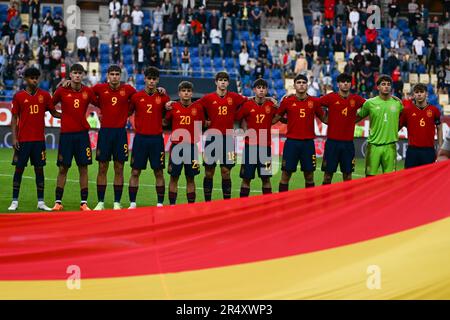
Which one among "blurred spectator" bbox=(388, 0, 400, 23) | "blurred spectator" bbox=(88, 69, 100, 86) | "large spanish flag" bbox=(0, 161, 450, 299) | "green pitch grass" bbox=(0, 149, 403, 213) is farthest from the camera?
"blurred spectator" bbox=(388, 0, 400, 23)

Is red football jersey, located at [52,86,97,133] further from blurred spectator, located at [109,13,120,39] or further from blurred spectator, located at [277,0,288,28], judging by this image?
blurred spectator, located at [277,0,288,28]

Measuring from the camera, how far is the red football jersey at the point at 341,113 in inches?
444

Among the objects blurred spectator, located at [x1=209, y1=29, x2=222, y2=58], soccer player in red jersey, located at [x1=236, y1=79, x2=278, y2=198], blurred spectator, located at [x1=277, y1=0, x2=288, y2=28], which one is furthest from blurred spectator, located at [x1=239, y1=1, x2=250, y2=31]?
soccer player in red jersey, located at [x1=236, y1=79, x2=278, y2=198]

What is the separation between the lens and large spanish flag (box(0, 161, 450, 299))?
20.4 feet

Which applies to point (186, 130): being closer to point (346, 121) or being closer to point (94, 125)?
point (346, 121)

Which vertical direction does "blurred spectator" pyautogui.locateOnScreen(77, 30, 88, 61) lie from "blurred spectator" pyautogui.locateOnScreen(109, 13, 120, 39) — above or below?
below

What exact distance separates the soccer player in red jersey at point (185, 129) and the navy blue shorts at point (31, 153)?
1.75 m

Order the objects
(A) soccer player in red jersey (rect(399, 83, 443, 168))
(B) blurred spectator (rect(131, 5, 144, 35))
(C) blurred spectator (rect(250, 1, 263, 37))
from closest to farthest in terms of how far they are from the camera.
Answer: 1. (A) soccer player in red jersey (rect(399, 83, 443, 168))
2. (B) blurred spectator (rect(131, 5, 144, 35))
3. (C) blurred spectator (rect(250, 1, 263, 37))

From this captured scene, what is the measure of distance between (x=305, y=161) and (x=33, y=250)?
5.21 meters

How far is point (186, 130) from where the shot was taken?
1122 cm

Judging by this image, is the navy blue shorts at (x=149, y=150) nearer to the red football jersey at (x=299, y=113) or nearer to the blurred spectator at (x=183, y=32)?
the red football jersey at (x=299, y=113)

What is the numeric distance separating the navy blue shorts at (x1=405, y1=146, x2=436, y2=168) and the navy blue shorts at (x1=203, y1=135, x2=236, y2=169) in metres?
2.33

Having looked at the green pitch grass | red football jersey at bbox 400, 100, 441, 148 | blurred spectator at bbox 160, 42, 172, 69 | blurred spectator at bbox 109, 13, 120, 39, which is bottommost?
the green pitch grass

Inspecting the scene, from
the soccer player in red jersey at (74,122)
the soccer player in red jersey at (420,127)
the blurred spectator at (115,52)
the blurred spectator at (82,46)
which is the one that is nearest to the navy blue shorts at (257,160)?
the soccer player in red jersey at (420,127)
